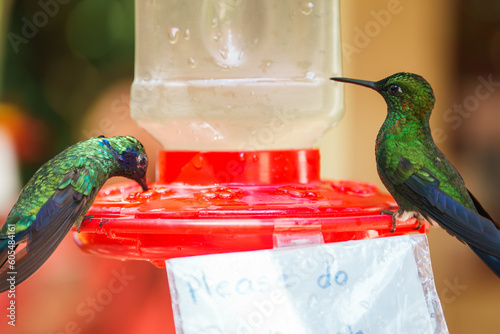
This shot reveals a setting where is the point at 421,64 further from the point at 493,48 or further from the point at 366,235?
the point at 366,235

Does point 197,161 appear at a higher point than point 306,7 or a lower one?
lower

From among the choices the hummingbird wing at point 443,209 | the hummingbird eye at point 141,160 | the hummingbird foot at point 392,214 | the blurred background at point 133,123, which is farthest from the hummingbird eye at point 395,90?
the blurred background at point 133,123

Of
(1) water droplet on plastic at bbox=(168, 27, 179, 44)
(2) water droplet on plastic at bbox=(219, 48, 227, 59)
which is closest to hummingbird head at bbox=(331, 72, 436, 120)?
(2) water droplet on plastic at bbox=(219, 48, 227, 59)

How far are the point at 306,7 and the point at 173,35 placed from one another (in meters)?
0.36

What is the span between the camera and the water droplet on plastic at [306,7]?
1.54 m

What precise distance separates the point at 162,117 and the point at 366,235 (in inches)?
25.1

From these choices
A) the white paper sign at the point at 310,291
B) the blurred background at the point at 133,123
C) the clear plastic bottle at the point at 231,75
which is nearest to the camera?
the white paper sign at the point at 310,291

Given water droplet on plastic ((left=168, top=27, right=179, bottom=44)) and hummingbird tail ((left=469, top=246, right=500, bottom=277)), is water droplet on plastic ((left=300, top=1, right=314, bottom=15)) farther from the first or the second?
hummingbird tail ((left=469, top=246, right=500, bottom=277))

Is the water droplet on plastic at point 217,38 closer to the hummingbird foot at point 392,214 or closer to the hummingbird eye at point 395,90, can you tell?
the hummingbird eye at point 395,90

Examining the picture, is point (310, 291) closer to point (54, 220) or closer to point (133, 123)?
point (54, 220)

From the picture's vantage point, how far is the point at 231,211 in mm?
950

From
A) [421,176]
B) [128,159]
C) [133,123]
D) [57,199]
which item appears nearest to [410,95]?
[421,176]

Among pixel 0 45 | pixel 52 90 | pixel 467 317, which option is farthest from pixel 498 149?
pixel 0 45

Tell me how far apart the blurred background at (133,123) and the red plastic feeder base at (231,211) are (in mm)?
1552
